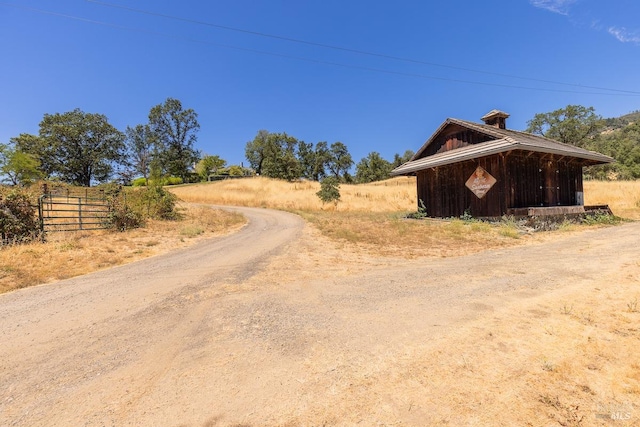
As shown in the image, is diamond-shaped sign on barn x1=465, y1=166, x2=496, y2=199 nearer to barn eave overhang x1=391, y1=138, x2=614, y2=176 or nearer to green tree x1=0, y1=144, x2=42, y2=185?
barn eave overhang x1=391, y1=138, x2=614, y2=176

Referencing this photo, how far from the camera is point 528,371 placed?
2748 mm

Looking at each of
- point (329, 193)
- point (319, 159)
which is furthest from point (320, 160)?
point (329, 193)

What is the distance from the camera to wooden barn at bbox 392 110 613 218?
15.0 meters

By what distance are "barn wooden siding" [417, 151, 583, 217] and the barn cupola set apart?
13.6 feet

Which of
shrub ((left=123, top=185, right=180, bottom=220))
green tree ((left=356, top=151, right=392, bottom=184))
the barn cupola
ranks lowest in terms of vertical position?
shrub ((left=123, top=185, right=180, bottom=220))

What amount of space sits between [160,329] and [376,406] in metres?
3.25

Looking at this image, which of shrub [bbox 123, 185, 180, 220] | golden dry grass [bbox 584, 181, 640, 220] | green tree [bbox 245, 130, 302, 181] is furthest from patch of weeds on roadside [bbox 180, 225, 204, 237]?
green tree [bbox 245, 130, 302, 181]

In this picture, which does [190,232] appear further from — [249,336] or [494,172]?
[494,172]

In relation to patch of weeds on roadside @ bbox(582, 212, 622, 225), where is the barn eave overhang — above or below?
above

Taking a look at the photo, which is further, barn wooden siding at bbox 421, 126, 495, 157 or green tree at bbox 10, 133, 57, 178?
green tree at bbox 10, 133, 57, 178

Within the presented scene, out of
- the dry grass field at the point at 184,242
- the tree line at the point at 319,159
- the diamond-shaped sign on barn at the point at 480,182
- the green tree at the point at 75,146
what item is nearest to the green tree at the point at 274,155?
the tree line at the point at 319,159

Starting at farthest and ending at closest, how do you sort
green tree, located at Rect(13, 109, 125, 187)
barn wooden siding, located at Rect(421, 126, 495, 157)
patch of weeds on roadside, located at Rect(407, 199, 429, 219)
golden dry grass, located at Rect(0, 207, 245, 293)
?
green tree, located at Rect(13, 109, 125, 187) < patch of weeds on roadside, located at Rect(407, 199, 429, 219) < barn wooden siding, located at Rect(421, 126, 495, 157) < golden dry grass, located at Rect(0, 207, 245, 293)

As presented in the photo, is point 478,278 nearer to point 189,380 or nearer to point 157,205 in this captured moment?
point 189,380

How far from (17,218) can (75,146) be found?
65.7 meters
